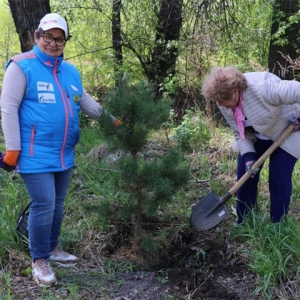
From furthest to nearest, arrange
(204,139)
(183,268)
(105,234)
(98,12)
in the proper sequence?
(98,12), (204,139), (105,234), (183,268)

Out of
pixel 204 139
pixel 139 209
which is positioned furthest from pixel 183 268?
pixel 204 139

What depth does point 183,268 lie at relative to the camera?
10.1ft

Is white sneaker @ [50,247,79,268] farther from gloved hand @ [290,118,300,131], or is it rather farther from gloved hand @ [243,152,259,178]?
gloved hand @ [290,118,300,131]

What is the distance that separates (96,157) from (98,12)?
4.38 metres

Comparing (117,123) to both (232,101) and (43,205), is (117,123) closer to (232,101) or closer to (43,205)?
(43,205)

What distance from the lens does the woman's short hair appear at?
286 centimetres

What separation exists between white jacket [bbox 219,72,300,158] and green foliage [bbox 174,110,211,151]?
2.08 m

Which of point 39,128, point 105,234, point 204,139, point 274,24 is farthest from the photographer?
point 274,24

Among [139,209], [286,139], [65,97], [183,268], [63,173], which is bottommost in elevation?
[183,268]

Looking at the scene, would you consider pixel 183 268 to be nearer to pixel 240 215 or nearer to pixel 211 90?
pixel 240 215

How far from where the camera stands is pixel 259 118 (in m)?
2.99

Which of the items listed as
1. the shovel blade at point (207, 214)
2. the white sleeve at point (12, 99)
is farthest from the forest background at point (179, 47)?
the white sleeve at point (12, 99)

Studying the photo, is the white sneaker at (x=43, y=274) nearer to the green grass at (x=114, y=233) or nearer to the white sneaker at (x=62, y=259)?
the green grass at (x=114, y=233)

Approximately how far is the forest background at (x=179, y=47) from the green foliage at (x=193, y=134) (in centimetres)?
1
